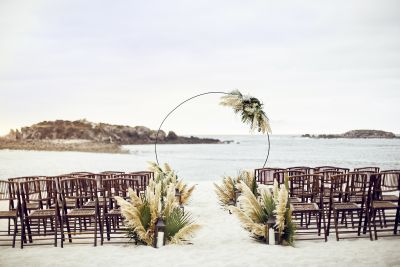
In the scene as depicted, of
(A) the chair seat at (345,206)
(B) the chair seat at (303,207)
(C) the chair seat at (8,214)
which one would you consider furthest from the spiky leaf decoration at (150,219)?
(A) the chair seat at (345,206)

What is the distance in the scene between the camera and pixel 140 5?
1750 cm

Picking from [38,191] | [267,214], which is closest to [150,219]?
[267,214]

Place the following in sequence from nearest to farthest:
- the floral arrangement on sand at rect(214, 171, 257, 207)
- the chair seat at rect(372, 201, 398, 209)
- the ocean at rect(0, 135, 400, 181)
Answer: the chair seat at rect(372, 201, 398, 209), the floral arrangement on sand at rect(214, 171, 257, 207), the ocean at rect(0, 135, 400, 181)

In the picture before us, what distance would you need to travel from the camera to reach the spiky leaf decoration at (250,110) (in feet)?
34.5

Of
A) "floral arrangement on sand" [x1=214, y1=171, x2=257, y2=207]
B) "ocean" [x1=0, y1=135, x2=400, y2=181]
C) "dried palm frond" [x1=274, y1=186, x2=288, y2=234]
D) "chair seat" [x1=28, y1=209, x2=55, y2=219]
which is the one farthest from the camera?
"ocean" [x1=0, y1=135, x2=400, y2=181]

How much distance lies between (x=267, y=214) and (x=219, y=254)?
1.12m

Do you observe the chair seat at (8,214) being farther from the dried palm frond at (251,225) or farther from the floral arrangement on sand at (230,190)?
the floral arrangement on sand at (230,190)

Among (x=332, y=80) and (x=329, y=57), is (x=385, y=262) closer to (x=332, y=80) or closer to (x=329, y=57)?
(x=329, y=57)

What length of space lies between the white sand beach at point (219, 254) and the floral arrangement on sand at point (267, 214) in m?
0.21

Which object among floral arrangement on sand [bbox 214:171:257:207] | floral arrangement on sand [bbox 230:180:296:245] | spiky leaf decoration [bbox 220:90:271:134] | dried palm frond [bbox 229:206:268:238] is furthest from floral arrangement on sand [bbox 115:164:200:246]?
spiky leaf decoration [bbox 220:90:271:134]

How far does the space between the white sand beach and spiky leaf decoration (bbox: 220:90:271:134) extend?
3.85 metres

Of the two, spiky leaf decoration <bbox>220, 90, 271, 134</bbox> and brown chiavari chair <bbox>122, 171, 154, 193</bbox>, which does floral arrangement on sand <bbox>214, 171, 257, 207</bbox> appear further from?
brown chiavari chair <bbox>122, 171, 154, 193</bbox>

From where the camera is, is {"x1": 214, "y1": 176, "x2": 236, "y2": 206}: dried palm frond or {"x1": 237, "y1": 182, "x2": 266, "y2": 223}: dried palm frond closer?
{"x1": 237, "y1": 182, "x2": 266, "y2": 223}: dried palm frond

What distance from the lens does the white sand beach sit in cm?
576
